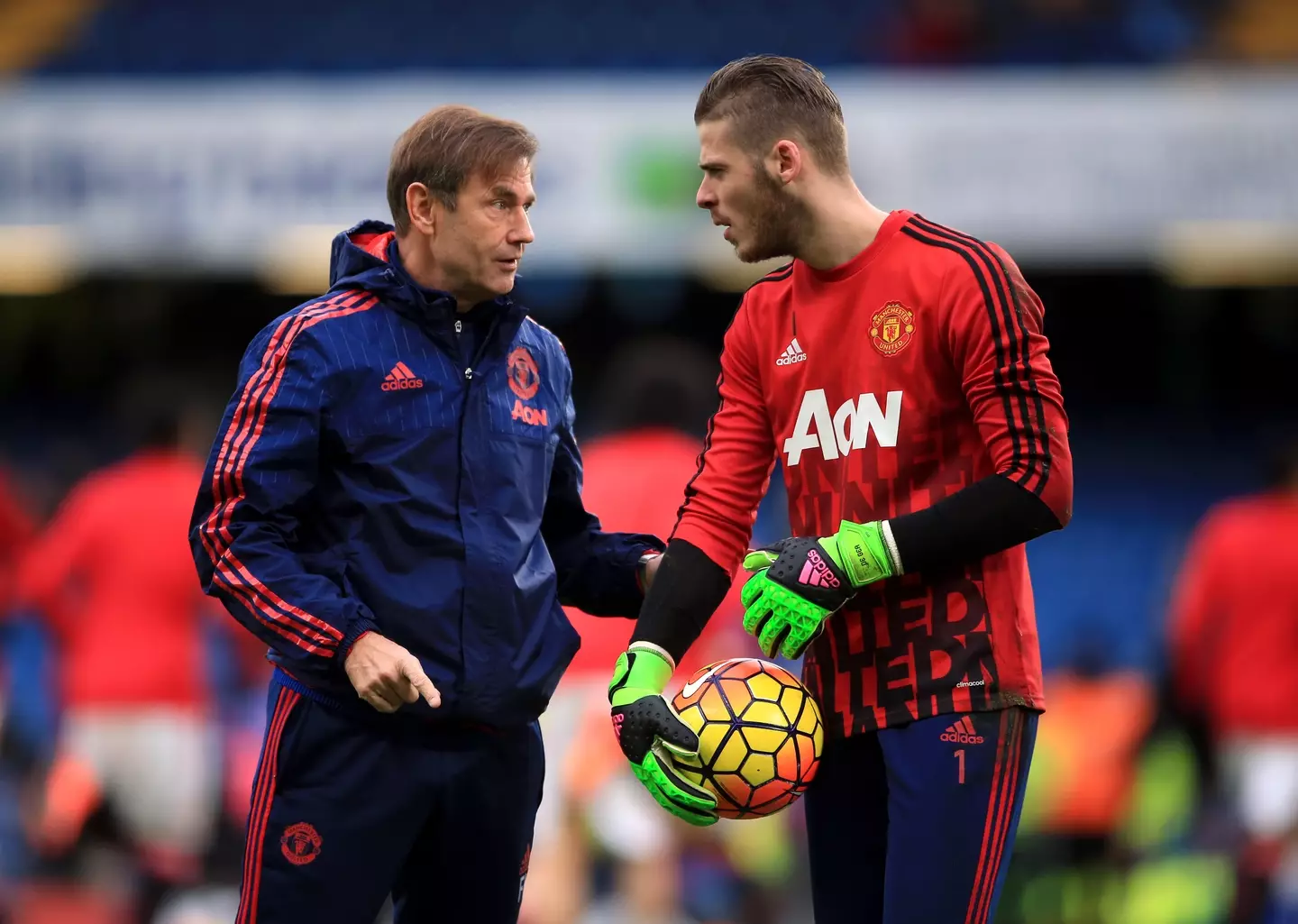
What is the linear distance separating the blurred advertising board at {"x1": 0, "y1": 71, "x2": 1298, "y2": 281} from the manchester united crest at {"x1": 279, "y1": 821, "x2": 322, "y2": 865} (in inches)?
383

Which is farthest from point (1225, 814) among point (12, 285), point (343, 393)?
point (12, 285)

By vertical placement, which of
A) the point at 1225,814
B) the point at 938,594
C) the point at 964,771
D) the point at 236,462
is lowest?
the point at 1225,814

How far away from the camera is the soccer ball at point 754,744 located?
3725 millimetres

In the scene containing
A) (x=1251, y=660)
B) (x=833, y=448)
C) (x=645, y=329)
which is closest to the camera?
(x=833, y=448)

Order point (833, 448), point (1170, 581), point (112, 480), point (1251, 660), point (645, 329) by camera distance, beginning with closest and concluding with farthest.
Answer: point (833, 448)
point (112, 480)
point (1251, 660)
point (1170, 581)
point (645, 329)

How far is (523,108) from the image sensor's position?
13570 millimetres

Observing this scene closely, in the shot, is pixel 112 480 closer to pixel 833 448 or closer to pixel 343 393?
pixel 343 393

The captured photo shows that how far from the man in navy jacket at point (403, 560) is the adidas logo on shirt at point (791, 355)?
60cm

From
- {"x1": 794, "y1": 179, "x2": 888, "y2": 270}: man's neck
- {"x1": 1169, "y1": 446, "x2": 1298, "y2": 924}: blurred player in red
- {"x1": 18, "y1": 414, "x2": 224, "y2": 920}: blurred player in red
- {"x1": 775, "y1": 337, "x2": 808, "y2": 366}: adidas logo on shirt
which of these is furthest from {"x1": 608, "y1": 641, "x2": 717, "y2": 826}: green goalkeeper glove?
{"x1": 1169, "y1": 446, "x2": 1298, "y2": 924}: blurred player in red

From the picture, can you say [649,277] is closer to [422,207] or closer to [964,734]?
[422,207]

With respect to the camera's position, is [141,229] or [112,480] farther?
[141,229]

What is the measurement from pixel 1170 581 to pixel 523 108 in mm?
6691

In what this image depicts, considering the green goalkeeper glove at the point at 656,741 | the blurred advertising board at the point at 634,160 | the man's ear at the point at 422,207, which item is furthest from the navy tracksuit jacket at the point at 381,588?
the blurred advertising board at the point at 634,160

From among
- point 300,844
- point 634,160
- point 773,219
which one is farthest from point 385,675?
A: point 634,160
